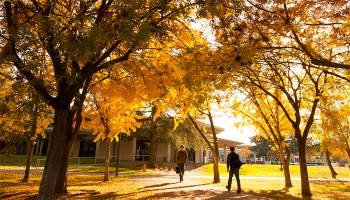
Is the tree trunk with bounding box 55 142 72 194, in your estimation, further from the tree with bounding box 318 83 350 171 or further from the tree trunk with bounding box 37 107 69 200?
the tree with bounding box 318 83 350 171

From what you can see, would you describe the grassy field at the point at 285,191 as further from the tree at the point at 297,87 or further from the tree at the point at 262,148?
the tree at the point at 262,148

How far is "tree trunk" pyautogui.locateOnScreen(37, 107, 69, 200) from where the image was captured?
5.44 m

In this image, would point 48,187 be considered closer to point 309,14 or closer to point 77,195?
point 77,195

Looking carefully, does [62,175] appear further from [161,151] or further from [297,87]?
[161,151]

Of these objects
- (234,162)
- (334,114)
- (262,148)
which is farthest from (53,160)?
(262,148)

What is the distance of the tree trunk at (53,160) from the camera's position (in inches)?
214

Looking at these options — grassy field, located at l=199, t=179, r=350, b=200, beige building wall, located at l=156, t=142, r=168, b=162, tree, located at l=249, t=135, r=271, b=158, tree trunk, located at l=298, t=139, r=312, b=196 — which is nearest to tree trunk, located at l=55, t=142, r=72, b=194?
grassy field, located at l=199, t=179, r=350, b=200

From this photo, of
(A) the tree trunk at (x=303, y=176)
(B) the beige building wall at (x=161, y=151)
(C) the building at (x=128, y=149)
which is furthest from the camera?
(B) the beige building wall at (x=161, y=151)

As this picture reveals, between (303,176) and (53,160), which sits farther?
(303,176)

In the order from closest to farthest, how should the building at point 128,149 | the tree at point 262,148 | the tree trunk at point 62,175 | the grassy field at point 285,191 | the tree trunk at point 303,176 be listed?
the tree trunk at point 62,175 → the grassy field at point 285,191 → the tree trunk at point 303,176 → the building at point 128,149 → the tree at point 262,148

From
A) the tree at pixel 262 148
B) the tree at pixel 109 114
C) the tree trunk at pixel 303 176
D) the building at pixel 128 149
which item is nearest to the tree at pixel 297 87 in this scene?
the tree trunk at pixel 303 176

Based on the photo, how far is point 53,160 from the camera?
18.6 feet

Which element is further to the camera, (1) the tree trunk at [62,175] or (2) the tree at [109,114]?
(2) the tree at [109,114]

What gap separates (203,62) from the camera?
7.01 metres
